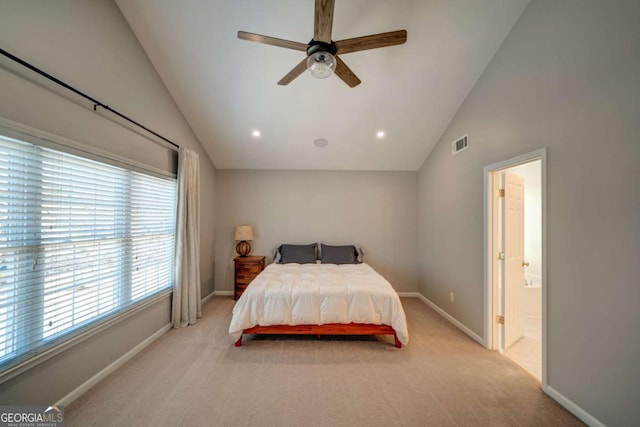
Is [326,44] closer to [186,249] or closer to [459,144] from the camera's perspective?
[459,144]

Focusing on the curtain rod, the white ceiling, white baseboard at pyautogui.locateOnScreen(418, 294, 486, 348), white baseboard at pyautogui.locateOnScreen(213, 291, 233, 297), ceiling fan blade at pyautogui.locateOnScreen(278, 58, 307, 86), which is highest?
the white ceiling

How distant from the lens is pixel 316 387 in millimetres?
1919

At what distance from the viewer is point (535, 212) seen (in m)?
4.16

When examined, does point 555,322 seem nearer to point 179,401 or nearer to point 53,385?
point 179,401

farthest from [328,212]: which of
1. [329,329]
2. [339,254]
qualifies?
[329,329]

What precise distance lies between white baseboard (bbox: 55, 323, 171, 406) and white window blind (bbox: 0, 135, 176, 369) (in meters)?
0.44

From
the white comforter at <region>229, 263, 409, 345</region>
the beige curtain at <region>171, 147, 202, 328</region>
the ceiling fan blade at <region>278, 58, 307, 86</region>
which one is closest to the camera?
the ceiling fan blade at <region>278, 58, 307, 86</region>

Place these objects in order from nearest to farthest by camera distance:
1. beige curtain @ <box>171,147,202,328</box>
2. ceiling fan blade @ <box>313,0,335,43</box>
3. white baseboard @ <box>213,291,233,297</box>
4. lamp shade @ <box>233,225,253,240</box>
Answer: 1. ceiling fan blade @ <box>313,0,335,43</box>
2. beige curtain @ <box>171,147,202,328</box>
3. lamp shade @ <box>233,225,253,240</box>
4. white baseboard @ <box>213,291,233,297</box>

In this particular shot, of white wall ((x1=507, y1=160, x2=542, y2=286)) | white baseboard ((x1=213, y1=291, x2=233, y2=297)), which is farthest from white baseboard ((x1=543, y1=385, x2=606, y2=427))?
white baseboard ((x1=213, y1=291, x2=233, y2=297))

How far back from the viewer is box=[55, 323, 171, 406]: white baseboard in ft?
5.61

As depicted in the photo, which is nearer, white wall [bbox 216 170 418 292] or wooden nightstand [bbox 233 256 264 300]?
wooden nightstand [bbox 233 256 264 300]

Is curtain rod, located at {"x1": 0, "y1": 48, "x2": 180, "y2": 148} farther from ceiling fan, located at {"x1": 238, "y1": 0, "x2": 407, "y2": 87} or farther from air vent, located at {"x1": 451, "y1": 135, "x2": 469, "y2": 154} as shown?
air vent, located at {"x1": 451, "y1": 135, "x2": 469, "y2": 154}

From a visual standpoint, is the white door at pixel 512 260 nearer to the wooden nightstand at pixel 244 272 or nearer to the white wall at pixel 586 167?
the white wall at pixel 586 167

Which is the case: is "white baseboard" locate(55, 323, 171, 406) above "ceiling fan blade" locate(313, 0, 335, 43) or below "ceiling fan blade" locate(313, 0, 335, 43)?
below
